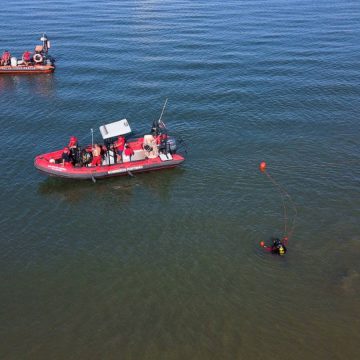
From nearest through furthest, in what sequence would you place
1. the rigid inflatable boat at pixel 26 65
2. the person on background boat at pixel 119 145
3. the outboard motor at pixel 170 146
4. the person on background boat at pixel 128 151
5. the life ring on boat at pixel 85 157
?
the life ring on boat at pixel 85 157, the person on background boat at pixel 128 151, the person on background boat at pixel 119 145, the outboard motor at pixel 170 146, the rigid inflatable boat at pixel 26 65

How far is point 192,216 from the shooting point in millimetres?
23312

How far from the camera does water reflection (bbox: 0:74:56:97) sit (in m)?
40.7

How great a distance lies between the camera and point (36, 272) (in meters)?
19.4

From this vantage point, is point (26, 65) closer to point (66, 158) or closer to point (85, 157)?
point (66, 158)

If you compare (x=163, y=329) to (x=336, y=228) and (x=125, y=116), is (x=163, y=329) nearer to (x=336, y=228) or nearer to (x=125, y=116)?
(x=336, y=228)

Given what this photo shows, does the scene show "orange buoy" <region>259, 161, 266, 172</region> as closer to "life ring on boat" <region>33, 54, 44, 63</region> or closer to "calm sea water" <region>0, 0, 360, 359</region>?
"calm sea water" <region>0, 0, 360, 359</region>

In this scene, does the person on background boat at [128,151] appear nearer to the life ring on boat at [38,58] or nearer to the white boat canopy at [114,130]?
the white boat canopy at [114,130]

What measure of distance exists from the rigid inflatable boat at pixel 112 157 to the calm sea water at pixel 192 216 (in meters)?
0.91

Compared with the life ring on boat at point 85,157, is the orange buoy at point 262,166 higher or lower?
lower

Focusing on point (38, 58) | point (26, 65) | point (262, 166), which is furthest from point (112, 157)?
point (26, 65)

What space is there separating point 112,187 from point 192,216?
579cm

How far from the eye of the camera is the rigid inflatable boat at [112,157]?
83.6 feet

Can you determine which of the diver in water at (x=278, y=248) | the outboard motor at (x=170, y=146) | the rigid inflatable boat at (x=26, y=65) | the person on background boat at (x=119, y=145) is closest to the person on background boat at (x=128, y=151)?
the person on background boat at (x=119, y=145)

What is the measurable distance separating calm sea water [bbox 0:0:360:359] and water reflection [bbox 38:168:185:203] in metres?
0.11
